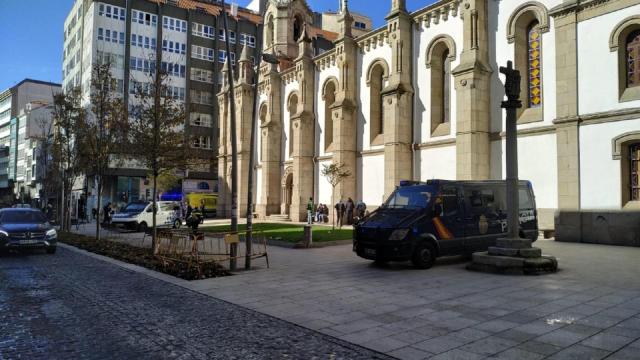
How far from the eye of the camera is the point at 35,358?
4992mm

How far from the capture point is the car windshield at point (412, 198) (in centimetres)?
1191

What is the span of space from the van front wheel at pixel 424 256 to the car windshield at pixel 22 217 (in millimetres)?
13323

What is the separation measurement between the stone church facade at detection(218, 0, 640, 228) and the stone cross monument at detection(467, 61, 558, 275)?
835cm

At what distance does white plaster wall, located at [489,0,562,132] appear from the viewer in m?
19.5

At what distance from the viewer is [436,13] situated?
24234mm

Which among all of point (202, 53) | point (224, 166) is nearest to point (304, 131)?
point (224, 166)

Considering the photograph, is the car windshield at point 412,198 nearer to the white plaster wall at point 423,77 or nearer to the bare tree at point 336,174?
the white plaster wall at point 423,77

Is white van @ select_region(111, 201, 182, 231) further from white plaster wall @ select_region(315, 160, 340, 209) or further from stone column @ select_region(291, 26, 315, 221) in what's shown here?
white plaster wall @ select_region(315, 160, 340, 209)

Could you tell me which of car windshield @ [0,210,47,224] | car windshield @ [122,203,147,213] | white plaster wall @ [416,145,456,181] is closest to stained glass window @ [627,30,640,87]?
white plaster wall @ [416,145,456,181]

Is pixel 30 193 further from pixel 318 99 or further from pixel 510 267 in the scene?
pixel 510 267

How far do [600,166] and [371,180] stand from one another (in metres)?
13.5

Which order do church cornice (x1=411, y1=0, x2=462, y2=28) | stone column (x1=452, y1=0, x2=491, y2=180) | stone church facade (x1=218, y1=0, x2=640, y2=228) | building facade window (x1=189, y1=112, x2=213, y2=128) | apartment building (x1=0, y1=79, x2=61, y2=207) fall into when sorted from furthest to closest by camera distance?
1. apartment building (x1=0, y1=79, x2=61, y2=207)
2. building facade window (x1=189, y1=112, x2=213, y2=128)
3. church cornice (x1=411, y1=0, x2=462, y2=28)
4. stone column (x1=452, y1=0, x2=491, y2=180)
5. stone church facade (x1=218, y1=0, x2=640, y2=228)

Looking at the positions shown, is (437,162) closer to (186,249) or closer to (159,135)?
(159,135)

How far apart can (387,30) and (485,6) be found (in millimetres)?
6776
